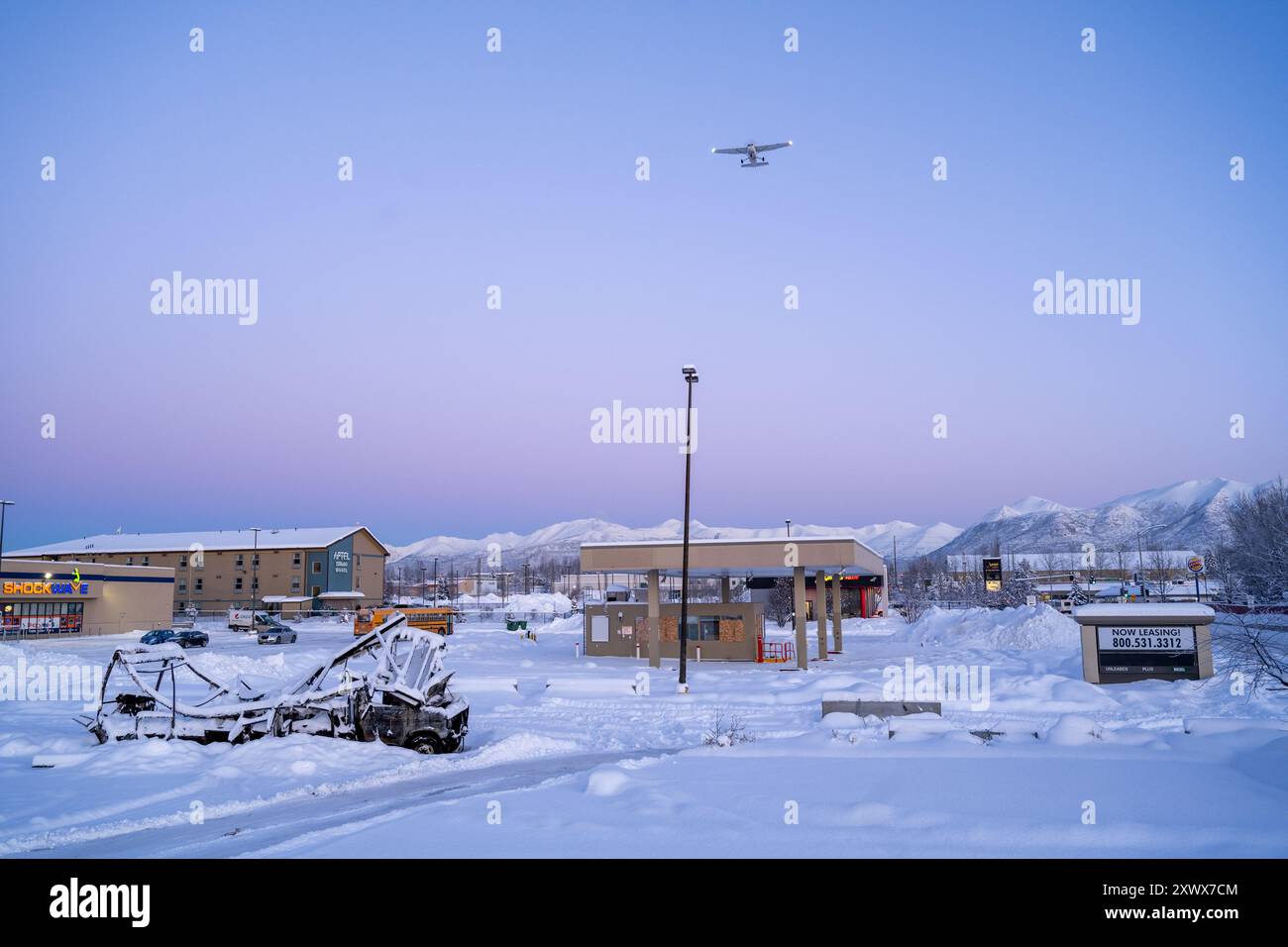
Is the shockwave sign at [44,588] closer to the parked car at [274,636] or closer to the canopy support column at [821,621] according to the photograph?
the parked car at [274,636]

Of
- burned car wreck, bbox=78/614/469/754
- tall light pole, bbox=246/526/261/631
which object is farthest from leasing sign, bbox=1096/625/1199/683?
tall light pole, bbox=246/526/261/631

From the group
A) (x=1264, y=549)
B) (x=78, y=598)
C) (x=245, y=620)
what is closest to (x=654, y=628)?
(x=1264, y=549)

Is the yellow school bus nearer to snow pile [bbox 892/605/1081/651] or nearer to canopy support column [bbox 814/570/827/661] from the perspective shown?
Result: canopy support column [bbox 814/570/827/661]
